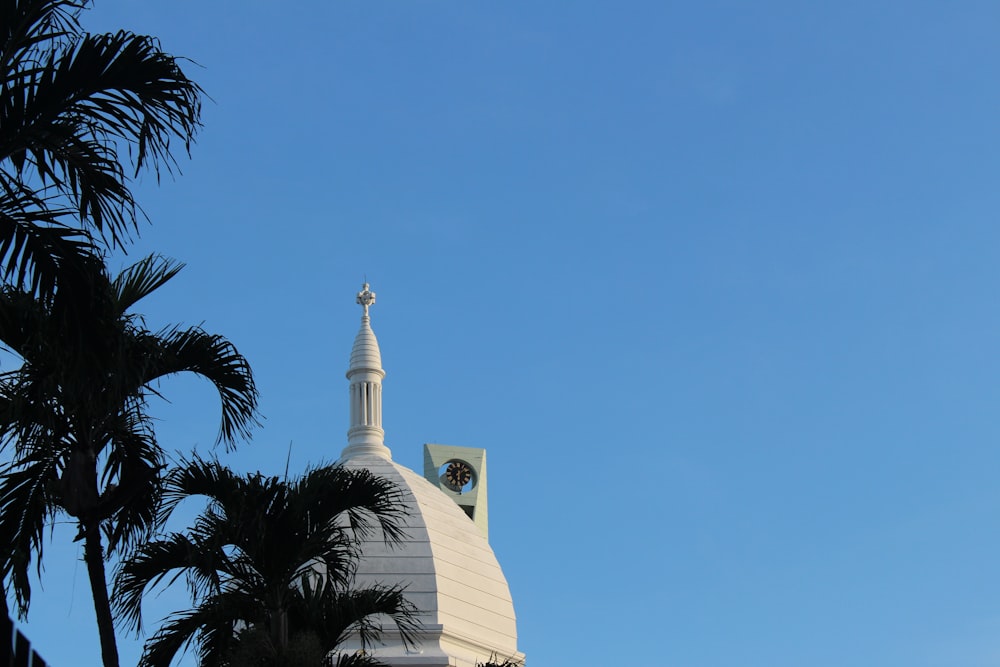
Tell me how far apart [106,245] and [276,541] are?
19.3 ft

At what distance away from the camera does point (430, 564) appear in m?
56.0

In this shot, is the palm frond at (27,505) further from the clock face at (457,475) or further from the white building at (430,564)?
the clock face at (457,475)

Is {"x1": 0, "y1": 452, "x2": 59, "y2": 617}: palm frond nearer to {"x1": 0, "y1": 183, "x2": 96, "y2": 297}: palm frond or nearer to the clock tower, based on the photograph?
{"x1": 0, "y1": 183, "x2": 96, "y2": 297}: palm frond

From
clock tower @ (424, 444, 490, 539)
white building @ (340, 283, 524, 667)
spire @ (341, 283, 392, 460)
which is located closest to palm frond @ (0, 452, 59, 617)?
white building @ (340, 283, 524, 667)

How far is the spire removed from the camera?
205 feet

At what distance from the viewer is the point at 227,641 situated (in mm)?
15984

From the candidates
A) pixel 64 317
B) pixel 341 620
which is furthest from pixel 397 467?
pixel 64 317

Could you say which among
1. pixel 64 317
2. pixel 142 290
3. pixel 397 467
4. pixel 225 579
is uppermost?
pixel 397 467

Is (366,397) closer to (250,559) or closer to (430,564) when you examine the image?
(430,564)

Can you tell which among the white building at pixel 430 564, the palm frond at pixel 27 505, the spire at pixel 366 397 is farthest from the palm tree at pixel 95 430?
the spire at pixel 366 397

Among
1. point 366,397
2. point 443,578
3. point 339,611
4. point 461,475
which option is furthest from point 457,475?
point 339,611

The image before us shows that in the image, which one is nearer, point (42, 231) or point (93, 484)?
point (42, 231)

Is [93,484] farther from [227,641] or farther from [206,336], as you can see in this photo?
[227,641]

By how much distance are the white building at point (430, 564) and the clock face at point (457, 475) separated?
9.33 meters
